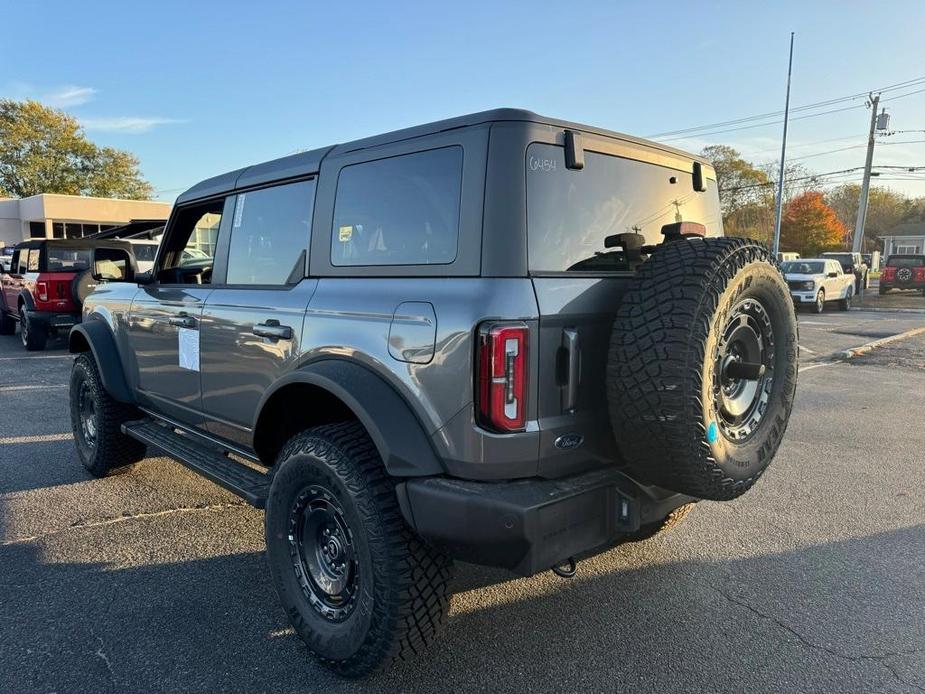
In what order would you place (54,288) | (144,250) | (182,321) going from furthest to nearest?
(144,250) → (54,288) → (182,321)

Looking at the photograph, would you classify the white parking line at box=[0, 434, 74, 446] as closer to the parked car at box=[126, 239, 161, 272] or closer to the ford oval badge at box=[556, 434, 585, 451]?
the ford oval badge at box=[556, 434, 585, 451]

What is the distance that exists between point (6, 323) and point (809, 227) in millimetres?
54514

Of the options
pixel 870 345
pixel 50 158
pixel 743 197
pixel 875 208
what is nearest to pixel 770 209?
pixel 743 197

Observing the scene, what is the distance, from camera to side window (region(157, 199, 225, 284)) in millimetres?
4074

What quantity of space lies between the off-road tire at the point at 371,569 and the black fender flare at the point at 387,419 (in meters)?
0.14

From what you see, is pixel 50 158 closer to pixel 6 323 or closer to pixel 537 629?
pixel 6 323

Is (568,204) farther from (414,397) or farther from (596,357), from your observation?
(414,397)

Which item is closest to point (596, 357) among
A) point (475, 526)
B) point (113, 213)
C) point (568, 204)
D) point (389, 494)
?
point (568, 204)

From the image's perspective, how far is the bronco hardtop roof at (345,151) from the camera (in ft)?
7.75

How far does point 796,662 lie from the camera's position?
8.60ft

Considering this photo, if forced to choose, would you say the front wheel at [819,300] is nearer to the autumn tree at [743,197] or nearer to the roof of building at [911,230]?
the autumn tree at [743,197]

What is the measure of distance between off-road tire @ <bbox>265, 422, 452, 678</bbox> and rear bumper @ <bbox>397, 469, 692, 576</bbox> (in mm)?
112

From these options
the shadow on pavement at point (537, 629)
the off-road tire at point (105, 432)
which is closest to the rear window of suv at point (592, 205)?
the shadow on pavement at point (537, 629)

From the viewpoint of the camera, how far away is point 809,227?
52406 millimetres
